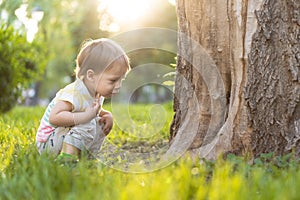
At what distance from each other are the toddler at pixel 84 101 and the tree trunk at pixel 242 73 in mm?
541

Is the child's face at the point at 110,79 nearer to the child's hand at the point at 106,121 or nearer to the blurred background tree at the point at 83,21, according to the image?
the child's hand at the point at 106,121

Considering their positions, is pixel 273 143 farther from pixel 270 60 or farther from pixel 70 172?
pixel 70 172

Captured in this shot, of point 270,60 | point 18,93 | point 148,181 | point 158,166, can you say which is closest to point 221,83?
point 270,60

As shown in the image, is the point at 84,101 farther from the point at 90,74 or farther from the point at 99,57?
the point at 99,57

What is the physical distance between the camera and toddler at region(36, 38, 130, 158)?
11.9ft

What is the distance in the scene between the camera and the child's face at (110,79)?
3734 mm

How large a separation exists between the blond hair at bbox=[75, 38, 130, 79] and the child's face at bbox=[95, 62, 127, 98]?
0.03 m

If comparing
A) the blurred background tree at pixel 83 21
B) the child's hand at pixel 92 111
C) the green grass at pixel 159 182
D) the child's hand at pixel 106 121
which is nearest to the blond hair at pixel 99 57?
the child's hand at pixel 92 111

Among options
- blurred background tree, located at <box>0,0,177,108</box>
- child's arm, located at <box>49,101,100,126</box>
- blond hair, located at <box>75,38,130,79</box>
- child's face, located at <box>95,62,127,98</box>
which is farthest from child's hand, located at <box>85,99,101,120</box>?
blurred background tree, located at <box>0,0,177,108</box>

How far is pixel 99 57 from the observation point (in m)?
3.72

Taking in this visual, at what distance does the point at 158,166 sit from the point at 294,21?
48.8 inches

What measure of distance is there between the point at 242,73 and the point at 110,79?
971mm

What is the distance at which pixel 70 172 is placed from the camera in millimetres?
2666

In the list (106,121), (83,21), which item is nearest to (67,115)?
(106,121)
